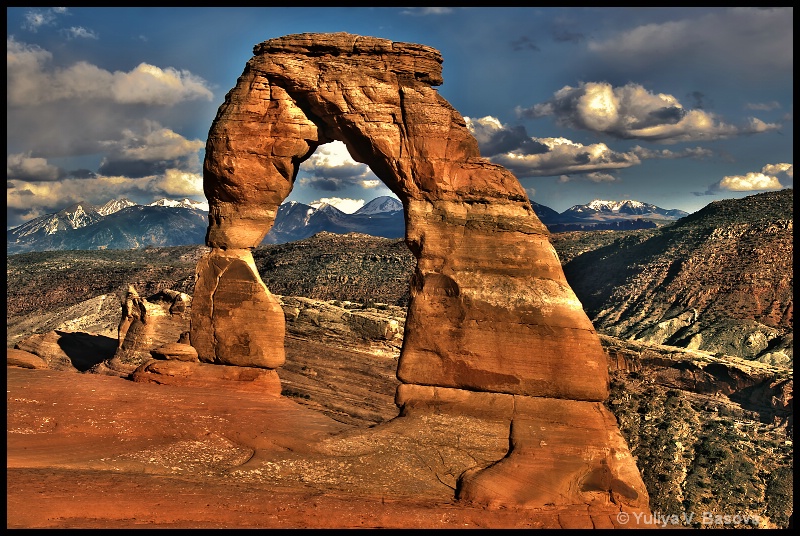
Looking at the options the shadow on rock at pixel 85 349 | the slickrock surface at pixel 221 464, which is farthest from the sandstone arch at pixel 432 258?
the shadow on rock at pixel 85 349

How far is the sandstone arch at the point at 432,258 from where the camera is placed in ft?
53.8

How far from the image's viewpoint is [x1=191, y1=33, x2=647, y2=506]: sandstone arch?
16391mm

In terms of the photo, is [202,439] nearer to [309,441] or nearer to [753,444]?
[309,441]

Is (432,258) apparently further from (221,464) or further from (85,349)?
(85,349)

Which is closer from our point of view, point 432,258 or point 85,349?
point 432,258

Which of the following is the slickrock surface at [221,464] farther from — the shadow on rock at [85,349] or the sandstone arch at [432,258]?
the shadow on rock at [85,349]

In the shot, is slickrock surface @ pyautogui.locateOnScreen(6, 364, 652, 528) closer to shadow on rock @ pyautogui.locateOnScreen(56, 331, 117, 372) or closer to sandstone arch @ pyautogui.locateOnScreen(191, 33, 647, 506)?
sandstone arch @ pyautogui.locateOnScreen(191, 33, 647, 506)

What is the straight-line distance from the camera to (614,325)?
226 ft

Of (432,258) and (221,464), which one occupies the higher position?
(432,258)

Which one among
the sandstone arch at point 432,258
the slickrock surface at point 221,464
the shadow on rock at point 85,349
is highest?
the sandstone arch at point 432,258

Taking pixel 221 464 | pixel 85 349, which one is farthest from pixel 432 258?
pixel 85 349

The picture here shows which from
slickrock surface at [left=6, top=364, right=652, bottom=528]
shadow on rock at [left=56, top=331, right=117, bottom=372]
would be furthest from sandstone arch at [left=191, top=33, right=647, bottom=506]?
shadow on rock at [left=56, top=331, right=117, bottom=372]

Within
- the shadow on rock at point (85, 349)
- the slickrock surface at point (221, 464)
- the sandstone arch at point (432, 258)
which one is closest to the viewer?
the slickrock surface at point (221, 464)

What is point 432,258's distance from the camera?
18156 millimetres
